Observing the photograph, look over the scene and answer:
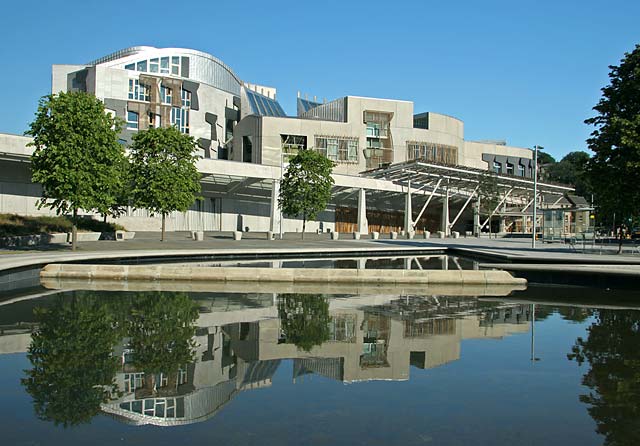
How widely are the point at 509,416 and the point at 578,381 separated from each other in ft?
6.43

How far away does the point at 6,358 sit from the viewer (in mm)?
8562

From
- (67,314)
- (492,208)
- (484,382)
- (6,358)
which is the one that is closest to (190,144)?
(67,314)

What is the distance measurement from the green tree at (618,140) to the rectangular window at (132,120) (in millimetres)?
51279

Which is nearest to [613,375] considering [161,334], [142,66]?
[161,334]

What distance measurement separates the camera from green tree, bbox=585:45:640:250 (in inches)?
983

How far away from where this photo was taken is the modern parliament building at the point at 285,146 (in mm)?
57969

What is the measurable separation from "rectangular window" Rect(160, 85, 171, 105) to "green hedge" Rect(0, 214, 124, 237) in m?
28.1

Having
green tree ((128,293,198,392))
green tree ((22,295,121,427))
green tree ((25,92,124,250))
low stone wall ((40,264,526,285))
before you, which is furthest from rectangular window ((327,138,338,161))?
green tree ((22,295,121,427))

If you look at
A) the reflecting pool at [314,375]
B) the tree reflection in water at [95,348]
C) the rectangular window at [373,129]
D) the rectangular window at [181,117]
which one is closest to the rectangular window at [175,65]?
the rectangular window at [181,117]

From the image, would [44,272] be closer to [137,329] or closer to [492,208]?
[137,329]

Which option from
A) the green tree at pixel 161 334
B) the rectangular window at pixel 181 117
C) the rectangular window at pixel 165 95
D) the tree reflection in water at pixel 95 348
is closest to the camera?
the tree reflection in water at pixel 95 348

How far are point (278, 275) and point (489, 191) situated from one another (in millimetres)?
50561

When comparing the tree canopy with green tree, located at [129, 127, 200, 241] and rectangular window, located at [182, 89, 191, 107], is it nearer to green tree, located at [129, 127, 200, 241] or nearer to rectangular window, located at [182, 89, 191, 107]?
green tree, located at [129, 127, 200, 241]

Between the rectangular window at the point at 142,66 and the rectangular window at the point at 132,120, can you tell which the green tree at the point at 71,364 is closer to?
the rectangular window at the point at 132,120
